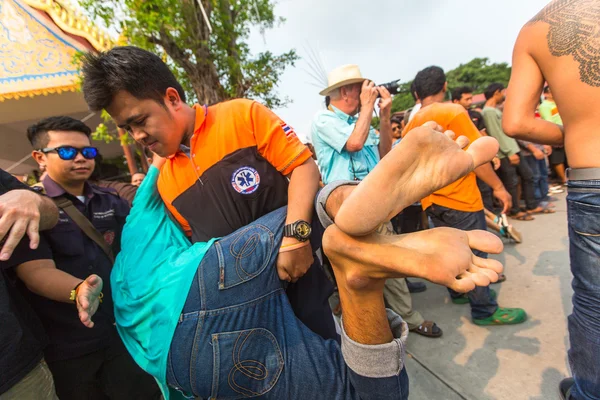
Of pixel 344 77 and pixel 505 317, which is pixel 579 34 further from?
pixel 505 317

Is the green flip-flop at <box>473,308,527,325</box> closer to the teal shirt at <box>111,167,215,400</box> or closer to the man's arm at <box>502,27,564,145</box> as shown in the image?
the man's arm at <box>502,27,564,145</box>

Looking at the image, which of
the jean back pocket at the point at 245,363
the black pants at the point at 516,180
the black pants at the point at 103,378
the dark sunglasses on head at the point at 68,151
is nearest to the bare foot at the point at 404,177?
the jean back pocket at the point at 245,363

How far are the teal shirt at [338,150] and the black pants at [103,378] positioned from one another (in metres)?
1.72

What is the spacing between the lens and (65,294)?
125 cm

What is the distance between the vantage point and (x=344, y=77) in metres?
2.33

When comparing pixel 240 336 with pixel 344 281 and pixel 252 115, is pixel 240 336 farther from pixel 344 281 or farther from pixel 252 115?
pixel 252 115

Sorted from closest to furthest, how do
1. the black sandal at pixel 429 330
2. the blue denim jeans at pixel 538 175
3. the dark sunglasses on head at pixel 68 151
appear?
the dark sunglasses on head at pixel 68 151
the black sandal at pixel 429 330
the blue denim jeans at pixel 538 175

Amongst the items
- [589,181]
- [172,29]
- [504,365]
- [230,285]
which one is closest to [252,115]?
[230,285]

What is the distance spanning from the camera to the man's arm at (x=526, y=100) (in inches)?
52.6

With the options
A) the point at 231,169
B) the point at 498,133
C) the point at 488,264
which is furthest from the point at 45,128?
the point at 498,133

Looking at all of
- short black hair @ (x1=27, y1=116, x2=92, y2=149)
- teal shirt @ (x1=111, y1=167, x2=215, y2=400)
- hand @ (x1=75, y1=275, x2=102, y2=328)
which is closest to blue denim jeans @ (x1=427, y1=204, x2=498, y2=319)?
teal shirt @ (x1=111, y1=167, x2=215, y2=400)

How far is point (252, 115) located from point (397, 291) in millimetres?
1642

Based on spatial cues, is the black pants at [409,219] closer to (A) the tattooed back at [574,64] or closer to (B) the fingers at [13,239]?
(A) the tattooed back at [574,64]

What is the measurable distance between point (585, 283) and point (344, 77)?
1.87 meters
